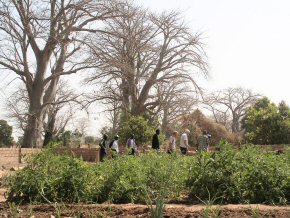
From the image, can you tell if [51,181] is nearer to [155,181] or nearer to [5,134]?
[155,181]

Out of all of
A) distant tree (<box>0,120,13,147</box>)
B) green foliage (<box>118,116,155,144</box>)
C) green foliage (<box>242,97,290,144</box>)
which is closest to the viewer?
green foliage (<box>118,116,155,144</box>)

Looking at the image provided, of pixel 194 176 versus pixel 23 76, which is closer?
pixel 194 176

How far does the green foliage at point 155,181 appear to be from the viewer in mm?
5930

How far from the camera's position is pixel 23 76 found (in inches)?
998

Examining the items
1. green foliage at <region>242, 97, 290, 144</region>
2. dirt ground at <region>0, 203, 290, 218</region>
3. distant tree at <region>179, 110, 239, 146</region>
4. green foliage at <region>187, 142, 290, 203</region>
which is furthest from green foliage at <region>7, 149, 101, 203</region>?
distant tree at <region>179, 110, 239, 146</region>

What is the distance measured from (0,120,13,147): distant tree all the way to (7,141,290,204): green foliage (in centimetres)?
4899

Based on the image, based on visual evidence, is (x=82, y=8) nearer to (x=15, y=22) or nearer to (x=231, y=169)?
(x=15, y=22)

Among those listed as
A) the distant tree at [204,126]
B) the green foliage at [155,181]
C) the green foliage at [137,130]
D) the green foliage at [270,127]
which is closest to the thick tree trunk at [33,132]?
the green foliage at [137,130]

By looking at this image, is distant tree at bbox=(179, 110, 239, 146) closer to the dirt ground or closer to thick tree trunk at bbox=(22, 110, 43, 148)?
thick tree trunk at bbox=(22, 110, 43, 148)

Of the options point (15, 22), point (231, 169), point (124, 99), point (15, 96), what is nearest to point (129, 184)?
point (231, 169)

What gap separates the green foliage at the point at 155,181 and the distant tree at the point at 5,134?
48992 millimetres

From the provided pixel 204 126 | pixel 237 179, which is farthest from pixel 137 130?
pixel 237 179

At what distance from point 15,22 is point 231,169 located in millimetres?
19525

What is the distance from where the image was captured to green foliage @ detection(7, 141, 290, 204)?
5930 mm
